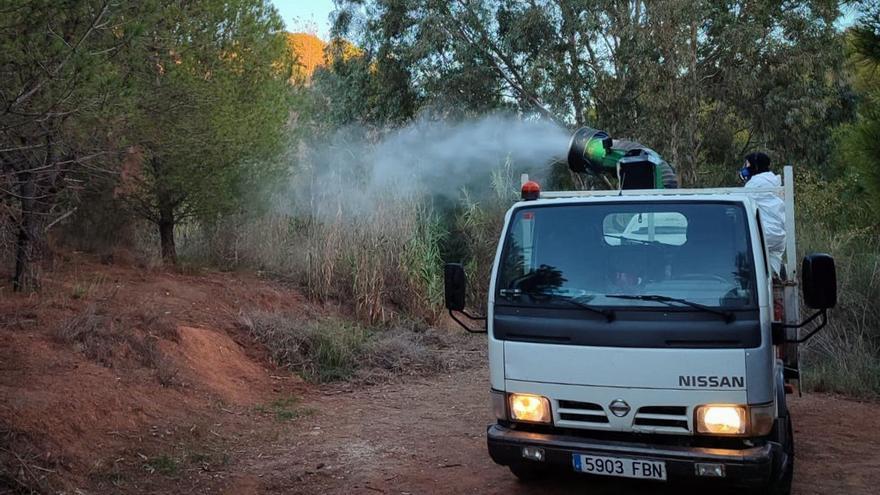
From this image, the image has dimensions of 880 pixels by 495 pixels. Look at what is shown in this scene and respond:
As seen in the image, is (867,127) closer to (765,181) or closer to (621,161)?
(765,181)

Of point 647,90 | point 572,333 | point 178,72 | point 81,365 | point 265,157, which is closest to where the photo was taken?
point 572,333

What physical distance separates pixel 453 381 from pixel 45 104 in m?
5.57

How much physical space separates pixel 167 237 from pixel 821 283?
10.4 metres

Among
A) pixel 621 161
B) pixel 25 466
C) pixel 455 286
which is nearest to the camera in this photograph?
pixel 455 286

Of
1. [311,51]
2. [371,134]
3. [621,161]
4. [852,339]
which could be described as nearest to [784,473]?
[621,161]

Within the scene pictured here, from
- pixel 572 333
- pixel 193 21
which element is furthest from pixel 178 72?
pixel 572 333

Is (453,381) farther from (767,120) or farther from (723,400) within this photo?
(767,120)

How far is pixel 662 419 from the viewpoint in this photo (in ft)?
13.9

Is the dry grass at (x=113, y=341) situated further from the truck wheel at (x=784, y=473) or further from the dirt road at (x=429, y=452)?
the truck wheel at (x=784, y=473)

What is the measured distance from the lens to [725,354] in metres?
4.10

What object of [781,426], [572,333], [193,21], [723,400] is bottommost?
[781,426]

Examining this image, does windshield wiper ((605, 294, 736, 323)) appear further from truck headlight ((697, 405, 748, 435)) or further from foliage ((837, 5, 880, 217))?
foliage ((837, 5, 880, 217))

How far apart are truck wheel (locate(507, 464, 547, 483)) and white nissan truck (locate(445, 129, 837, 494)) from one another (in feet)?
1.69

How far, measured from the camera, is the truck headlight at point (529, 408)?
452 centimetres
